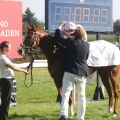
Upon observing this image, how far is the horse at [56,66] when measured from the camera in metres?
10.8

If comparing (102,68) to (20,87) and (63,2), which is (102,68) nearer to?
(63,2)

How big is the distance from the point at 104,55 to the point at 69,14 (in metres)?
4.43

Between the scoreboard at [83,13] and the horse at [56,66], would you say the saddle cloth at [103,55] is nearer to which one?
the horse at [56,66]

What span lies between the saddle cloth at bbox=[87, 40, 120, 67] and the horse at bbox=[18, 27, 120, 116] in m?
0.13

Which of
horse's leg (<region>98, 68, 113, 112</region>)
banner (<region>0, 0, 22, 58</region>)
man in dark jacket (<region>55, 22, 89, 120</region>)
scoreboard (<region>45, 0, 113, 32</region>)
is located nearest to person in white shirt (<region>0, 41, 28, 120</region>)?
man in dark jacket (<region>55, 22, 89, 120</region>)

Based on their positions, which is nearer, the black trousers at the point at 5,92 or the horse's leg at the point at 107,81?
the black trousers at the point at 5,92

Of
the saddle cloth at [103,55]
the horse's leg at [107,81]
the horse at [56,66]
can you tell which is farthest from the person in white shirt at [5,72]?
the horse's leg at [107,81]

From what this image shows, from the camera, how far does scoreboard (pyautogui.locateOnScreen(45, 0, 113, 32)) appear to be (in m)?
15.2

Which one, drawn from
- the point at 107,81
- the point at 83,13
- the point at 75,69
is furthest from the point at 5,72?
the point at 83,13

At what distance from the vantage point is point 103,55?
11.6 meters

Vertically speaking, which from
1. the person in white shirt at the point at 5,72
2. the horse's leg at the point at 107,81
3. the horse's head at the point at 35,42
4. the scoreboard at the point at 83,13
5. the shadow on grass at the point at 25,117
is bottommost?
the shadow on grass at the point at 25,117

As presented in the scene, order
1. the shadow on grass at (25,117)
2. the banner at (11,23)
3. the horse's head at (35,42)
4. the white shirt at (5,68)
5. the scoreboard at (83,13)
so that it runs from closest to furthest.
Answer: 1. the white shirt at (5,68)
2. the shadow on grass at (25,117)
3. the horse's head at (35,42)
4. the scoreboard at (83,13)
5. the banner at (11,23)

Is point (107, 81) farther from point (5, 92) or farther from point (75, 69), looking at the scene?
point (5, 92)

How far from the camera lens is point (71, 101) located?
1103 centimetres
